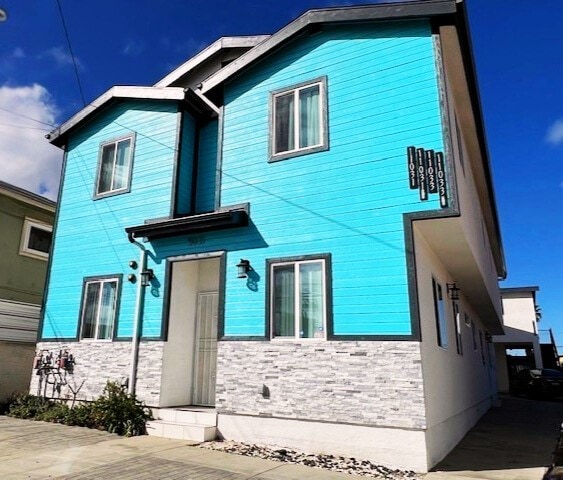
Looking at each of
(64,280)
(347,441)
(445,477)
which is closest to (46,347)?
(64,280)

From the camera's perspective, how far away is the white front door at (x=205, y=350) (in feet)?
31.6

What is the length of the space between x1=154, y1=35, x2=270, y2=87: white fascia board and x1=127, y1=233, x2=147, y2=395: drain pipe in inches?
209

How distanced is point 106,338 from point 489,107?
1077 cm

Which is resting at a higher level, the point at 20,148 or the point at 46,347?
the point at 20,148

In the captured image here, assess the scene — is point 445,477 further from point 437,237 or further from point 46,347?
point 46,347

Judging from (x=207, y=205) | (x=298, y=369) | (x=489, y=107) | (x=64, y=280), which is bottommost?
(x=298, y=369)

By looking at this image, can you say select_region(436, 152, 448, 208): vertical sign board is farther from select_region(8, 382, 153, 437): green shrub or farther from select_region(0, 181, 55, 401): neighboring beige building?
→ select_region(0, 181, 55, 401): neighboring beige building

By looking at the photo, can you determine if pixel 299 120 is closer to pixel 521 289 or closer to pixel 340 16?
pixel 340 16

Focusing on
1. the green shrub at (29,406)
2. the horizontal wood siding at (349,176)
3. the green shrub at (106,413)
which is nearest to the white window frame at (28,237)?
the green shrub at (29,406)

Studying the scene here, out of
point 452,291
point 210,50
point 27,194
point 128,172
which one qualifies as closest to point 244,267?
point 128,172

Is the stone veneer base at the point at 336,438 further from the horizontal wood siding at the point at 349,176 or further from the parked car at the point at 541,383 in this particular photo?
the parked car at the point at 541,383

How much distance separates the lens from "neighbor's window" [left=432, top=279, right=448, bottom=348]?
28.0 ft

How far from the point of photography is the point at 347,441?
6.91 metres

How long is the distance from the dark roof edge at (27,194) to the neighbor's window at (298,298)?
9.44 metres
